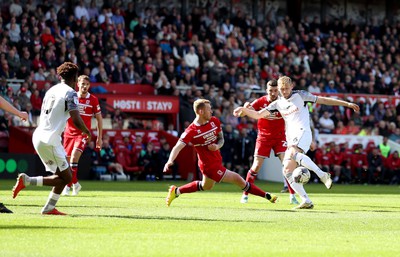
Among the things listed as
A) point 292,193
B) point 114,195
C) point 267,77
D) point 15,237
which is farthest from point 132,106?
point 15,237

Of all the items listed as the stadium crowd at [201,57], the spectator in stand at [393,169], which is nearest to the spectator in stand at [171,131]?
the stadium crowd at [201,57]

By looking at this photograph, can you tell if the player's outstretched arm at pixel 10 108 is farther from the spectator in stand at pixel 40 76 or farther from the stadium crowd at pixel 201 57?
the spectator in stand at pixel 40 76

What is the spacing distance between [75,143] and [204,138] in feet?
16.2

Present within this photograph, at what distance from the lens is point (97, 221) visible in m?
12.4

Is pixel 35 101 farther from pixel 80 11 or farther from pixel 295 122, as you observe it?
pixel 295 122

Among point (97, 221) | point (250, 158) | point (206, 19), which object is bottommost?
point (250, 158)

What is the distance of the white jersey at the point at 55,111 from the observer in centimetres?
1311

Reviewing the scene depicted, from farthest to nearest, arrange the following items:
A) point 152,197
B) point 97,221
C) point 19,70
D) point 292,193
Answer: point 19,70
point 152,197
point 292,193
point 97,221

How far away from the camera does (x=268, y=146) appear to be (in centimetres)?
1900

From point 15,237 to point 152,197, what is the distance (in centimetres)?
940

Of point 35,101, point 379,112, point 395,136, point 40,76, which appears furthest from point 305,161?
point 379,112

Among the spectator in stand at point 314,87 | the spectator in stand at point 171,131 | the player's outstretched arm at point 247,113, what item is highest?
the player's outstretched arm at point 247,113

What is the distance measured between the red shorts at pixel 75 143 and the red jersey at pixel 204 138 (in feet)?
14.9

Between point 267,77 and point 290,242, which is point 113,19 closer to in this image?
point 267,77
